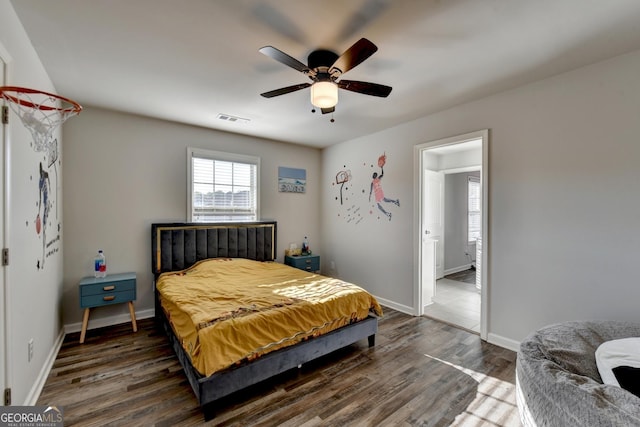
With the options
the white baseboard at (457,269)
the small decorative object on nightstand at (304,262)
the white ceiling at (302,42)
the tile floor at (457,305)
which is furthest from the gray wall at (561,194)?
the white baseboard at (457,269)

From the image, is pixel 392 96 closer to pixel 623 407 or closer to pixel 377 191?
pixel 377 191

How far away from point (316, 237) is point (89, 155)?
3655 millimetres

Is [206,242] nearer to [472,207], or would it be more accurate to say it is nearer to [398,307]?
[398,307]

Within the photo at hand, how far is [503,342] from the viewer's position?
288 cm

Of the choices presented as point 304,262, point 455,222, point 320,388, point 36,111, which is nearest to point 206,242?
point 304,262

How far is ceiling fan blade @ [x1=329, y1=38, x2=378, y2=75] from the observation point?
5.40 ft

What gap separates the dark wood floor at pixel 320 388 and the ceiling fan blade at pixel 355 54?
2.47 meters

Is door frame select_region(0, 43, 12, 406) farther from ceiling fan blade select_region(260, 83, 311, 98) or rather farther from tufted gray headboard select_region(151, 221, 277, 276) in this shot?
tufted gray headboard select_region(151, 221, 277, 276)

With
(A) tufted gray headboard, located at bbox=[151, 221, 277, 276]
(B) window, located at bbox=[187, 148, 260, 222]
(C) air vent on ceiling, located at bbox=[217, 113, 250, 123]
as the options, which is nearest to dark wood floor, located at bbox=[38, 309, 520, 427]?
(A) tufted gray headboard, located at bbox=[151, 221, 277, 276]

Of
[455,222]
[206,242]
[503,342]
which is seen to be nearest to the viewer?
[503,342]

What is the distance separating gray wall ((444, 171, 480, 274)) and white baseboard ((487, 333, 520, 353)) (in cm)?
312

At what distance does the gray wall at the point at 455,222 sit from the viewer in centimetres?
600

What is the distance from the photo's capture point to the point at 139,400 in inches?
81.1

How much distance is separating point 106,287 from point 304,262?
2.73 meters
